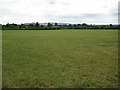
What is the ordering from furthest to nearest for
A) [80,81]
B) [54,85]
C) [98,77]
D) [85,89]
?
[98,77]
[80,81]
[54,85]
[85,89]

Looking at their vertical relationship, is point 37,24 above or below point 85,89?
above

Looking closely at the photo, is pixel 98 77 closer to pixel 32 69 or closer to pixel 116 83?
pixel 116 83

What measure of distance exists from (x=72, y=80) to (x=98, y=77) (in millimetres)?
863

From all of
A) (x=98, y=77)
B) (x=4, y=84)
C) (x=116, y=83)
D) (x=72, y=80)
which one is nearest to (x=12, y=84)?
(x=4, y=84)

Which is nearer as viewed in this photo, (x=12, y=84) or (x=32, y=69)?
(x=12, y=84)

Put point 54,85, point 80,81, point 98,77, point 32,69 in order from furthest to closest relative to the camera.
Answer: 1. point 32,69
2. point 98,77
3. point 80,81
4. point 54,85

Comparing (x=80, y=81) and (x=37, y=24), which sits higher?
(x=37, y=24)

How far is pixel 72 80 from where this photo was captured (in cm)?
441

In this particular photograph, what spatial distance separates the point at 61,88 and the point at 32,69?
2.01 metres

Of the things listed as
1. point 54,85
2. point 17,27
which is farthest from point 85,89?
point 17,27

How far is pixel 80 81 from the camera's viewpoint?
431cm

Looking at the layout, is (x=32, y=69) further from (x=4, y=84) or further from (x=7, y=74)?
(x=4, y=84)

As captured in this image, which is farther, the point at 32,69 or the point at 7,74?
the point at 32,69

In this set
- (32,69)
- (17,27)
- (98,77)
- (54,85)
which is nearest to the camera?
(54,85)
